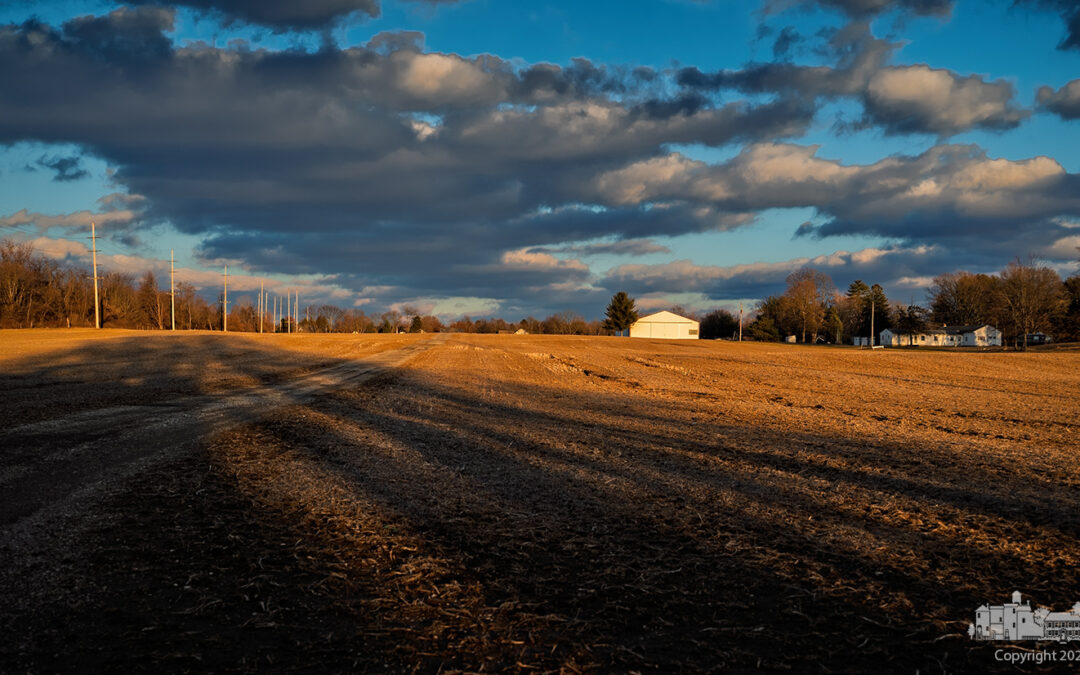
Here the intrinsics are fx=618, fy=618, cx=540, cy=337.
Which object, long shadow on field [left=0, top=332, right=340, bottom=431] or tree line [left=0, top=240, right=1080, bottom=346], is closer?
long shadow on field [left=0, top=332, right=340, bottom=431]

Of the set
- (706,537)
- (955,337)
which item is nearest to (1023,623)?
(706,537)

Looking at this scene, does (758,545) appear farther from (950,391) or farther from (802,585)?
(950,391)

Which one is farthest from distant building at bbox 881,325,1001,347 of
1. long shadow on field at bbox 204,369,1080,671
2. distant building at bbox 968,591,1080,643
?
distant building at bbox 968,591,1080,643

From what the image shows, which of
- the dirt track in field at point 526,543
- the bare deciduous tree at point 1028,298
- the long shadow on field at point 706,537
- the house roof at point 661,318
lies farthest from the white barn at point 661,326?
the long shadow on field at point 706,537

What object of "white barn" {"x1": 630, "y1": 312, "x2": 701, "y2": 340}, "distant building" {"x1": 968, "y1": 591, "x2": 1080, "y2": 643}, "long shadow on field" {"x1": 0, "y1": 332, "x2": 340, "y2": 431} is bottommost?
"long shadow on field" {"x1": 0, "y1": 332, "x2": 340, "y2": 431}

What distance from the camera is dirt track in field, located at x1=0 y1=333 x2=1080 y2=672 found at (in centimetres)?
394

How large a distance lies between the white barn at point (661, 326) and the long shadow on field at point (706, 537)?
129725mm

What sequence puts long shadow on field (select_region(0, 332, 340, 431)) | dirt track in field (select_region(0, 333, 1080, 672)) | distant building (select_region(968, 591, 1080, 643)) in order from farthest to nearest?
long shadow on field (select_region(0, 332, 340, 431))
distant building (select_region(968, 591, 1080, 643))
dirt track in field (select_region(0, 333, 1080, 672))

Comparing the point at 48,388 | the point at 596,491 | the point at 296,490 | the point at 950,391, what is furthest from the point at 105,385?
the point at 950,391

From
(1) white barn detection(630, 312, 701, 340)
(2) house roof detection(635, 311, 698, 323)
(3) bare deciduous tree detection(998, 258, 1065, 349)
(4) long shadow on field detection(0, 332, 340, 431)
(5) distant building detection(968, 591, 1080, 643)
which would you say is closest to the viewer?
(5) distant building detection(968, 591, 1080, 643)

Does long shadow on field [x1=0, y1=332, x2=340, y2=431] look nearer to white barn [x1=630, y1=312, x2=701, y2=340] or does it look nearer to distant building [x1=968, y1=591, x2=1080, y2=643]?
distant building [x1=968, y1=591, x2=1080, y2=643]

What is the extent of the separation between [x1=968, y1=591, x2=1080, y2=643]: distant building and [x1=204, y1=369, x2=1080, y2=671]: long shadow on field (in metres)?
0.14

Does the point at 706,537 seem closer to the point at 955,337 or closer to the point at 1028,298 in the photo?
the point at 1028,298

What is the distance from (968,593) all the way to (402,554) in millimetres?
4611
